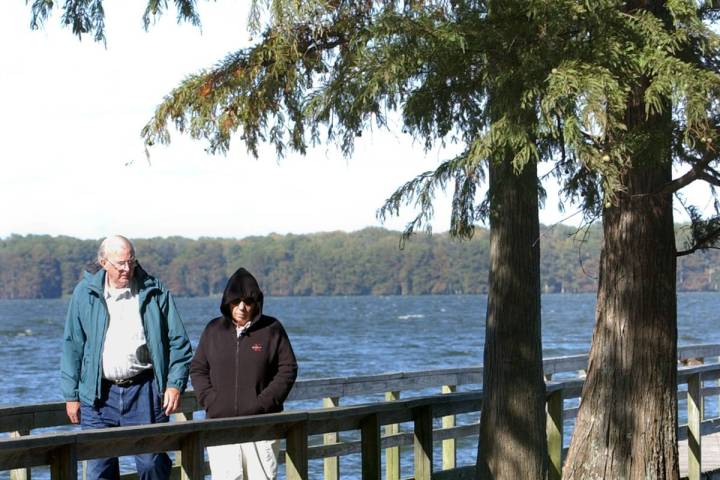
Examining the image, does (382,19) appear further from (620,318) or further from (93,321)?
(620,318)

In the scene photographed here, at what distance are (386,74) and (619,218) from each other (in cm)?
272

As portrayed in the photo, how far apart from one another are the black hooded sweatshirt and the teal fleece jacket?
146 mm

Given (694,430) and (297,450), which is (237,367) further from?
(694,430)

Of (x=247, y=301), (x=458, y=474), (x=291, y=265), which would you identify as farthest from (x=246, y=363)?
(x=291, y=265)

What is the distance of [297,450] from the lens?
638cm

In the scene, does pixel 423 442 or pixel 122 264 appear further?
pixel 423 442

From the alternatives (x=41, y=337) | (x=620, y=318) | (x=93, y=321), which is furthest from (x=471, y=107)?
(x=41, y=337)

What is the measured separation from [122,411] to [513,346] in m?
3.53

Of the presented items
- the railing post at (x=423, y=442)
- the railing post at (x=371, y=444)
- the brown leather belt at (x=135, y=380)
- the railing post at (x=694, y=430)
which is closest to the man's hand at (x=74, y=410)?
the brown leather belt at (x=135, y=380)

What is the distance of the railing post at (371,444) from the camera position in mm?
6867

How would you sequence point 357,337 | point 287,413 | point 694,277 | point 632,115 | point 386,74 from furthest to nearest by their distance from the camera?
1. point 694,277
2. point 357,337
3. point 632,115
4. point 386,74
5. point 287,413

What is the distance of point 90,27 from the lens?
9.40m

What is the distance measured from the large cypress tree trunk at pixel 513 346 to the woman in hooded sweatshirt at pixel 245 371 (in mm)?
2730

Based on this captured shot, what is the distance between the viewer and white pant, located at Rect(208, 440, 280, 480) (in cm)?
651
